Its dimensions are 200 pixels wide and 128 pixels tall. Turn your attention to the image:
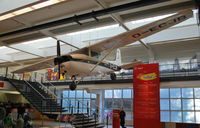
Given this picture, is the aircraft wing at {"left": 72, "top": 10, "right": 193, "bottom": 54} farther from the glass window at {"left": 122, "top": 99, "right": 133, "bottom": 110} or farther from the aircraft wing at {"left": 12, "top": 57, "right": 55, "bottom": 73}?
the glass window at {"left": 122, "top": 99, "right": 133, "bottom": 110}

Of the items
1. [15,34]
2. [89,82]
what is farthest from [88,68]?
[89,82]

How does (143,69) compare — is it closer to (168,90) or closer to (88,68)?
(88,68)

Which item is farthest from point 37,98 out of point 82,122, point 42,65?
point 42,65

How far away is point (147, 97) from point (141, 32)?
300 centimetres

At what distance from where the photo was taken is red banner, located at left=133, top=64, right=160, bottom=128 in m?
8.32

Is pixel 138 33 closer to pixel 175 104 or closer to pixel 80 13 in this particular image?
pixel 80 13

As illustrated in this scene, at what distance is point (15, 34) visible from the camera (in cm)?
1011

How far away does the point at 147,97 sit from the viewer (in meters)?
8.59

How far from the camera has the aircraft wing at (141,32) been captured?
247 inches

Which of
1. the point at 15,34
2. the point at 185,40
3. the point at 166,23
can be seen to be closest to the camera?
the point at 166,23

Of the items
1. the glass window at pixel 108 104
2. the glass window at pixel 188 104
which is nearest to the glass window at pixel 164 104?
the glass window at pixel 188 104

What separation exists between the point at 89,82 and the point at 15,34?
21.0 feet

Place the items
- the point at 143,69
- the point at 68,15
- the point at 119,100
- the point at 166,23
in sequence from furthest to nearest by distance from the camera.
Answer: the point at 119,100
the point at 143,69
the point at 68,15
the point at 166,23

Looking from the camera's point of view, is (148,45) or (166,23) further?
(148,45)
